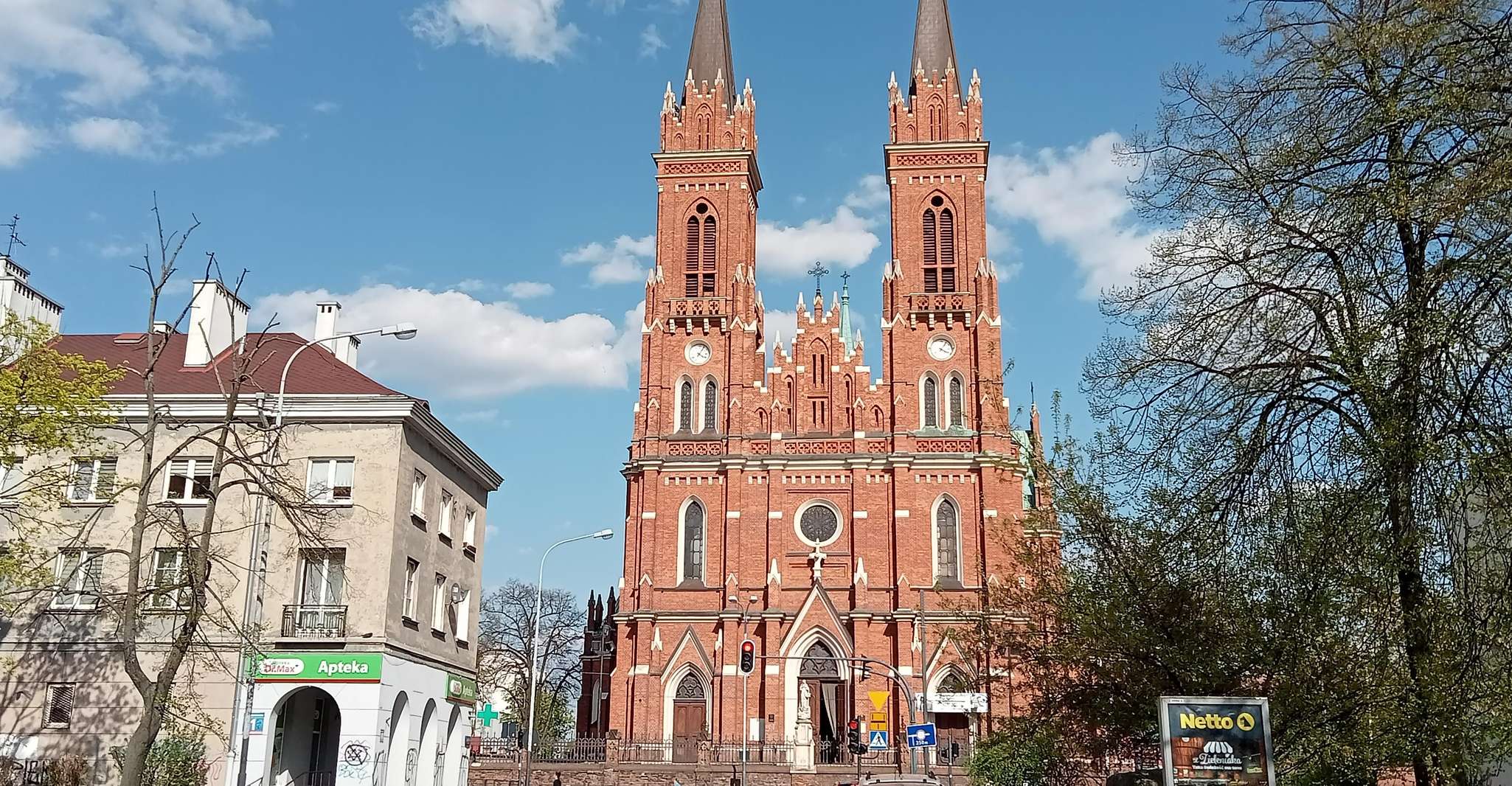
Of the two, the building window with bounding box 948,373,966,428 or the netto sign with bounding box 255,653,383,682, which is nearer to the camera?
the netto sign with bounding box 255,653,383,682

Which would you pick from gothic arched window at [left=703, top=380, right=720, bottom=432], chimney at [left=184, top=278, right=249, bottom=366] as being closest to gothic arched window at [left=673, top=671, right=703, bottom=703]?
gothic arched window at [left=703, top=380, right=720, bottom=432]

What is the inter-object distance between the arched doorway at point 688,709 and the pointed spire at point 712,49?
25951mm

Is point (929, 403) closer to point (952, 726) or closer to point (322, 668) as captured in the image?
point (952, 726)

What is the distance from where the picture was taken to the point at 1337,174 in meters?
12.0

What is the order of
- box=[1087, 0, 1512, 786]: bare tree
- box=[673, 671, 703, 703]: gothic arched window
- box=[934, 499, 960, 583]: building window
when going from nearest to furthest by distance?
1. box=[1087, 0, 1512, 786]: bare tree
2. box=[673, 671, 703, 703]: gothic arched window
3. box=[934, 499, 960, 583]: building window

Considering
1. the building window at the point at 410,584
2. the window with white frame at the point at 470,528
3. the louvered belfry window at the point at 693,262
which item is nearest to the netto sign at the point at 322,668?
the building window at the point at 410,584

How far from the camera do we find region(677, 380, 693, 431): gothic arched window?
53406 millimetres

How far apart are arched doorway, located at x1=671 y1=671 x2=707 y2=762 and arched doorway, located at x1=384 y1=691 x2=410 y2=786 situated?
65.3ft

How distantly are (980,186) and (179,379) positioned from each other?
3434 cm

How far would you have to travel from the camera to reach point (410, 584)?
30109mm

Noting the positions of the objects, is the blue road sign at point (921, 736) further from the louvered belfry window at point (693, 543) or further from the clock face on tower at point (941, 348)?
the clock face on tower at point (941, 348)

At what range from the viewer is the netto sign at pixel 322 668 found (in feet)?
88.9

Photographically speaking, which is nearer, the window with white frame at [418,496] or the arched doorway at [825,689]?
the window with white frame at [418,496]

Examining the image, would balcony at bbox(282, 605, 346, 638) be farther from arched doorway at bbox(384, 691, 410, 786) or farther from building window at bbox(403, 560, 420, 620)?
arched doorway at bbox(384, 691, 410, 786)
